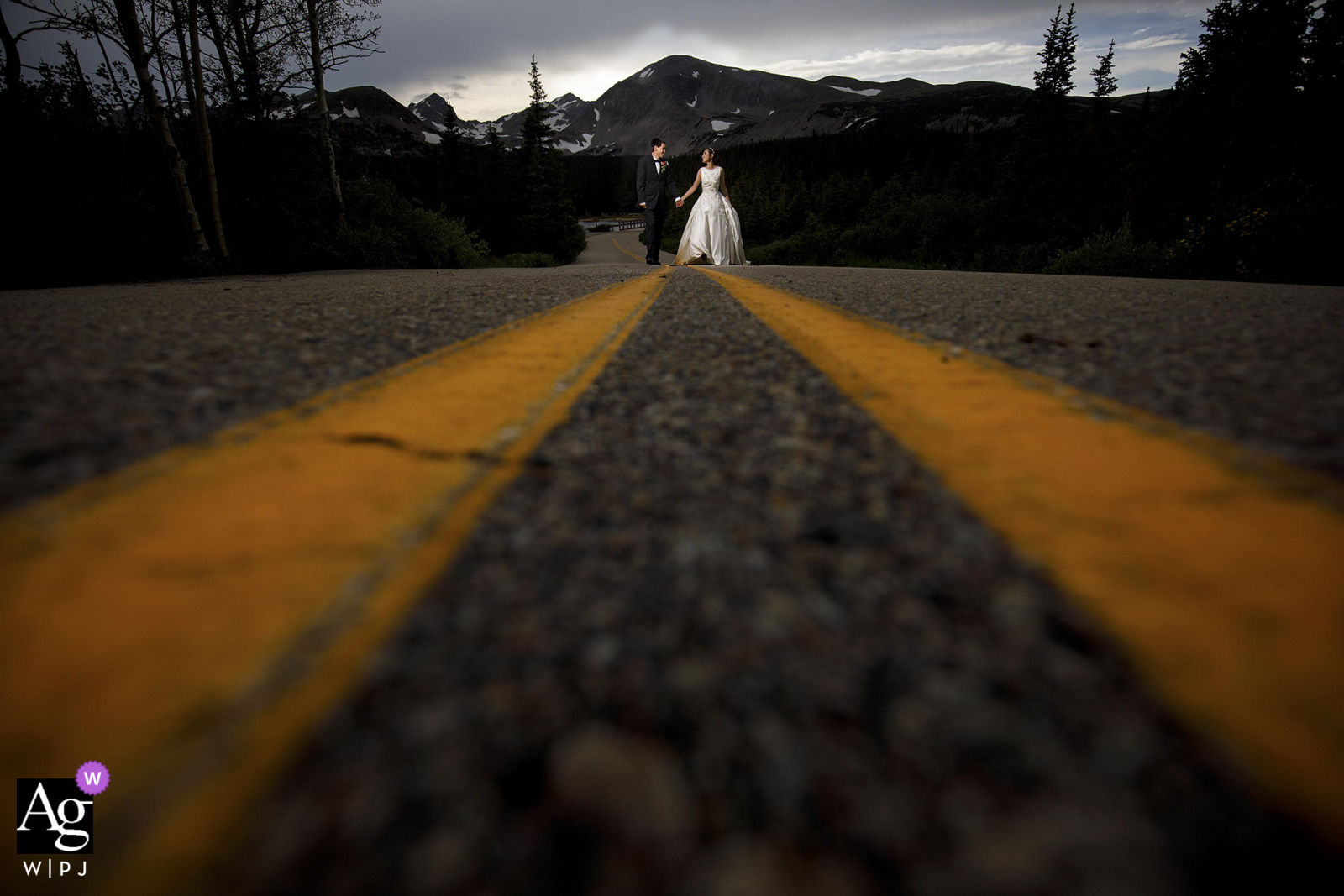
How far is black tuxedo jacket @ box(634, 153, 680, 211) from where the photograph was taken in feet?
35.7

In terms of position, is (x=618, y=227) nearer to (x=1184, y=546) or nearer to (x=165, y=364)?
(x=165, y=364)

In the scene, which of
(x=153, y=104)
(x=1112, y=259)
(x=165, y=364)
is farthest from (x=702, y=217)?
(x=165, y=364)

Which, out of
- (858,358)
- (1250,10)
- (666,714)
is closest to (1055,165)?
(1250,10)

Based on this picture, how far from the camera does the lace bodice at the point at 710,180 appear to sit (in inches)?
468

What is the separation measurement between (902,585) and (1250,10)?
114ft

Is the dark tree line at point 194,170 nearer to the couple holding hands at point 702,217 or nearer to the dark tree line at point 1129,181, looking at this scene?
→ the couple holding hands at point 702,217

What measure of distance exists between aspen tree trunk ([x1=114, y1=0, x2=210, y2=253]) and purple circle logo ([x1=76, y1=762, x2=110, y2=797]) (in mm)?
11743

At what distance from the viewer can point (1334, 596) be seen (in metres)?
0.62

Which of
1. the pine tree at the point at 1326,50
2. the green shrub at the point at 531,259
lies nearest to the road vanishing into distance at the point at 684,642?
the green shrub at the point at 531,259

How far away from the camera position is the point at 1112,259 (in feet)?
39.3

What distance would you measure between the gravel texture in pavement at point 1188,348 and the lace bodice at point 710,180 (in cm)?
942

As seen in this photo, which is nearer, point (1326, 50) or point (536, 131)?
point (1326, 50)

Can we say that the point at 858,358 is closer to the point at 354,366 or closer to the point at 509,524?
the point at 509,524

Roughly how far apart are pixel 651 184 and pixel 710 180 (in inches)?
64.2
